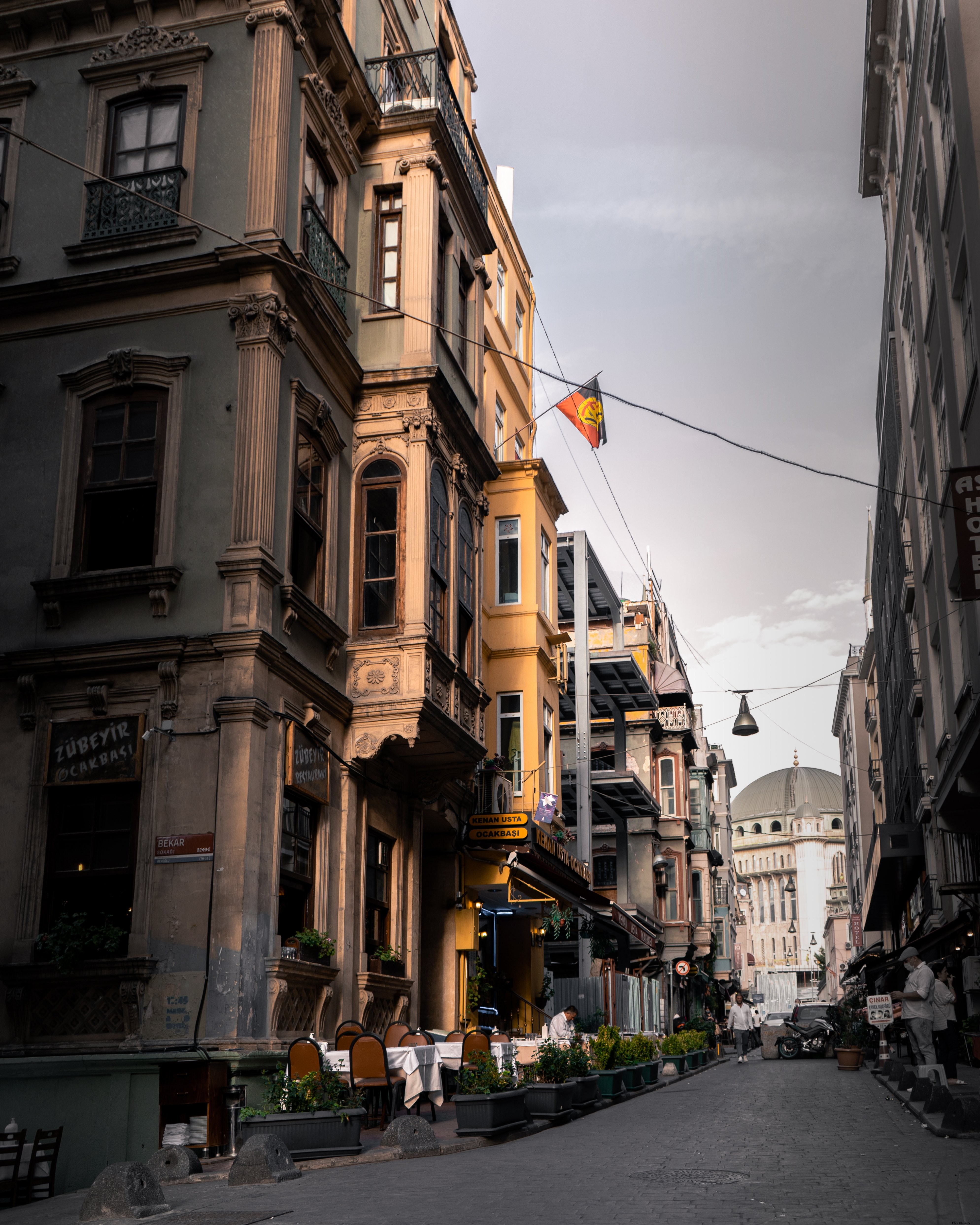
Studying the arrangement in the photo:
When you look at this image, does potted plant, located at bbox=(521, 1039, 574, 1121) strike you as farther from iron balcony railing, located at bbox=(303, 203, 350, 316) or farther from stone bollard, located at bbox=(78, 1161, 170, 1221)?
iron balcony railing, located at bbox=(303, 203, 350, 316)

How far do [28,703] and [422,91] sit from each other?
12151 mm

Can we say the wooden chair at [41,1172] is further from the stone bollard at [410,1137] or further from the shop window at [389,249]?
the shop window at [389,249]

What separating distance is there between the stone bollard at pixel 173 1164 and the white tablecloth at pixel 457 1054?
4.84 m

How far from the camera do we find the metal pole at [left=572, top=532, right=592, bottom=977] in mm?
30672

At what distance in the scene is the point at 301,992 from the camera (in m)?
15.0

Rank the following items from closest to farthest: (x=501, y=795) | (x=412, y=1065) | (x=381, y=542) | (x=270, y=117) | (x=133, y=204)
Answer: (x=412, y=1065)
(x=270, y=117)
(x=133, y=204)
(x=381, y=542)
(x=501, y=795)

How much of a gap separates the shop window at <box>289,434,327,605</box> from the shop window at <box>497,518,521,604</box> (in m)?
8.91

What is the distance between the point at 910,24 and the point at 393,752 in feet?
60.5

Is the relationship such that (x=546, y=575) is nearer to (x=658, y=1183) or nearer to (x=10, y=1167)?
(x=10, y=1167)

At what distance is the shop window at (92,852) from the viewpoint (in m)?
14.4

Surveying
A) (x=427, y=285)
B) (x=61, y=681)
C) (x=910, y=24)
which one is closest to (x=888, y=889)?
(x=910, y=24)

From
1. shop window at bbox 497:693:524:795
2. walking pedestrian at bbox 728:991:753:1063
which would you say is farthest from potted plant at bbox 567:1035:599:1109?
walking pedestrian at bbox 728:991:753:1063

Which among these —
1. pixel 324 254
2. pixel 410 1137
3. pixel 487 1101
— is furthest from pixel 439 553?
pixel 410 1137

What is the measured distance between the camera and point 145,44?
17.3 meters
